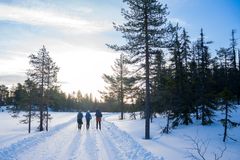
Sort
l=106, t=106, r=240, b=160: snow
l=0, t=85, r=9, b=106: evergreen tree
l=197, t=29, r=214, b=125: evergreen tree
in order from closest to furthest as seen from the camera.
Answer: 1. l=106, t=106, r=240, b=160: snow
2. l=197, t=29, r=214, b=125: evergreen tree
3. l=0, t=85, r=9, b=106: evergreen tree

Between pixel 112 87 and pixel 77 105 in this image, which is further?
pixel 77 105

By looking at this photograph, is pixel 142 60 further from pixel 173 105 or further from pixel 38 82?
pixel 38 82

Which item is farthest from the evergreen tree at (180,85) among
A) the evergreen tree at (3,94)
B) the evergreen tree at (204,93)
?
the evergreen tree at (3,94)

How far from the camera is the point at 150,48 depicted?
2250 centimetres

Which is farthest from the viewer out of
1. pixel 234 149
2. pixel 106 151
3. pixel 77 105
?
pixel 77 105

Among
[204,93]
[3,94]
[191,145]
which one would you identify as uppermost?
[3,94]

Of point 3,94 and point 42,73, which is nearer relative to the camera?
point 42,73

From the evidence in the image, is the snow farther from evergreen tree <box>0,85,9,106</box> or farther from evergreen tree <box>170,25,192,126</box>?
evergreen tree <box>0,85,9,106</box>

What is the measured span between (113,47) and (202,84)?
36.5 ft

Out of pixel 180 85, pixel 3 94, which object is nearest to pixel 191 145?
pixel 180 85

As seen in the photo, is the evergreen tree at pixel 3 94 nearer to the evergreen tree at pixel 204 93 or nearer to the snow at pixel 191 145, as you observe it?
the evergreen tree at pixel 204 93

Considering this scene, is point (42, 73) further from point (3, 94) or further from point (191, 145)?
point (3, 94)

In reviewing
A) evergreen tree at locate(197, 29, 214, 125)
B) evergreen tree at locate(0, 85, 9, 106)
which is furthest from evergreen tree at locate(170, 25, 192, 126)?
evergreen tree at locate(0, 85, 9, 106)

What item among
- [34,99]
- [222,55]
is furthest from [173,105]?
[222,55]
